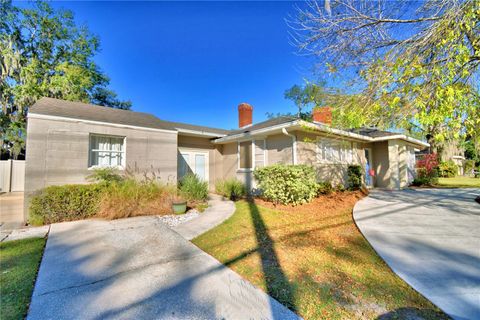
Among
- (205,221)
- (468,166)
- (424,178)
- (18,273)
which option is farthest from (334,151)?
(468,166)

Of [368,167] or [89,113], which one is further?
[368,167]

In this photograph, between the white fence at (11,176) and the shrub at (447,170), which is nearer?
the white fence at (11,176)

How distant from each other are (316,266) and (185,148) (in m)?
9.43

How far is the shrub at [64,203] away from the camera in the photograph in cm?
569

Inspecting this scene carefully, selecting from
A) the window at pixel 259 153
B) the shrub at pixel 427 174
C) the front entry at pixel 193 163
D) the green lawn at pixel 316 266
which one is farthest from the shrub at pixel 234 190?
the shrub at pixel 427 174

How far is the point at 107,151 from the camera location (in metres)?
7.83

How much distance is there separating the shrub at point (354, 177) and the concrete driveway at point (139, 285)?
368 inches

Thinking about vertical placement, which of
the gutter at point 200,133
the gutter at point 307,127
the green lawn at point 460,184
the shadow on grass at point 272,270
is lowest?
the shadow on grass at point 272,270

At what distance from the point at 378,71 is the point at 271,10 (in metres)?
4.60

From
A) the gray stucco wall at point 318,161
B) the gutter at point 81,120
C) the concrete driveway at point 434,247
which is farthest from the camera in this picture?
the gray stucco wall at point 318,161

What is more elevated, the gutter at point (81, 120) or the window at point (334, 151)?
the gutter at point (81, 120)

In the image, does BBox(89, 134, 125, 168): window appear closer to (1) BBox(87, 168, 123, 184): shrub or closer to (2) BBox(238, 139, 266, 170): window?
(1) BBox(87, 168, 123, 184): shrub

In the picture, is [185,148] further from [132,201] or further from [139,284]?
[139,284]

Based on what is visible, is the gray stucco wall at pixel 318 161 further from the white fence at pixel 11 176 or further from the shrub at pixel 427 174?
the white fence at pixel 11 176
